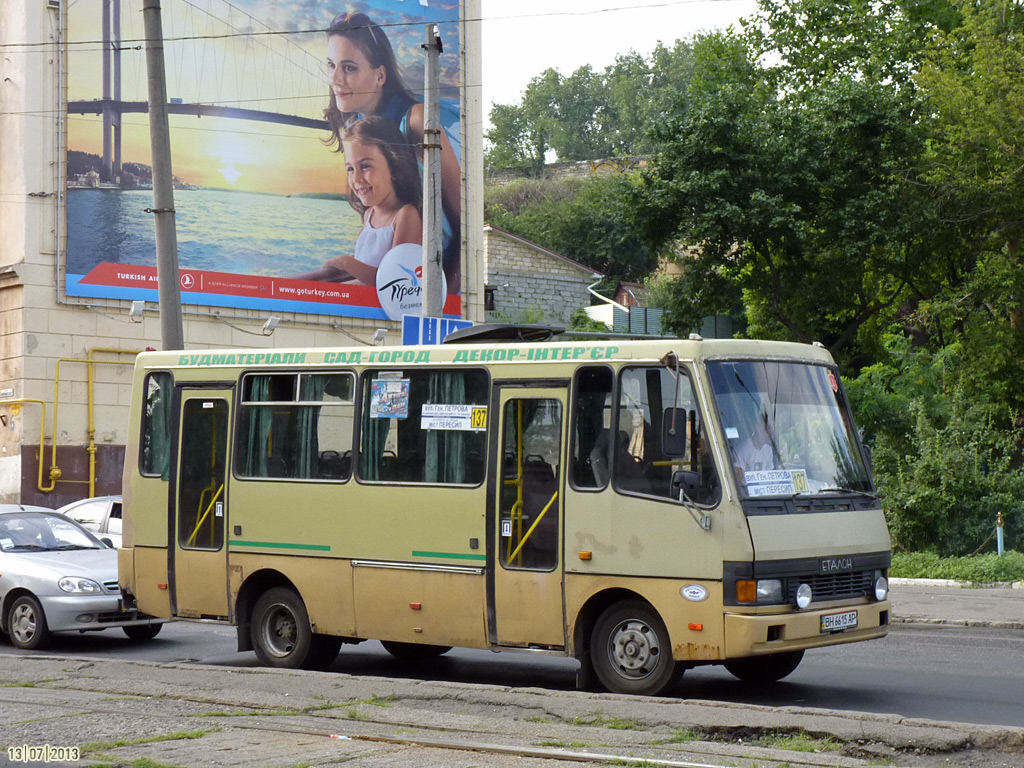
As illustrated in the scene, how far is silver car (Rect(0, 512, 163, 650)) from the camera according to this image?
43.3 ft

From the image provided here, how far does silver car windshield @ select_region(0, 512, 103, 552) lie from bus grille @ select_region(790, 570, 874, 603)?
8575mm

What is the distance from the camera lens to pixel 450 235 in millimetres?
31562

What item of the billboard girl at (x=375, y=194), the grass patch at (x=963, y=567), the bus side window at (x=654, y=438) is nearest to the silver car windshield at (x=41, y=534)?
the bus side window at (x=654, y=438)

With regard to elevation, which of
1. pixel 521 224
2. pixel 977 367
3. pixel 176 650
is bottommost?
pixel 176 650

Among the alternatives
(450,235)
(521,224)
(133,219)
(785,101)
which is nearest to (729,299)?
(785,101)

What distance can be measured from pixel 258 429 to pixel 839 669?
5.44m

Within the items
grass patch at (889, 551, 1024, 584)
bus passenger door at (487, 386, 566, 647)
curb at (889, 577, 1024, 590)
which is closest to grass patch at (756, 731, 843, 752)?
bus passenger door at (487, 386, 566, 647)

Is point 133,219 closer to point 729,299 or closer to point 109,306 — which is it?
point 109,306

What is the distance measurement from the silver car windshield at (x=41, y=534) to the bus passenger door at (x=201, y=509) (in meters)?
3.10

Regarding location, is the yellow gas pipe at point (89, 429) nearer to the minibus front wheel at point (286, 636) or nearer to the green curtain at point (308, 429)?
the minibus front wheel at point (286, 636)

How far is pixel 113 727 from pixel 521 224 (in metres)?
64.3

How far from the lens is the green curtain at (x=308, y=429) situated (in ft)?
37.0

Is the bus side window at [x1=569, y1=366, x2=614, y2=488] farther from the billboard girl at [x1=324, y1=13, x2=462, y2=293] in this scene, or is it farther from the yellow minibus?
the billboard girl at [x1=324, y1=13, x2=462, y2=293]
